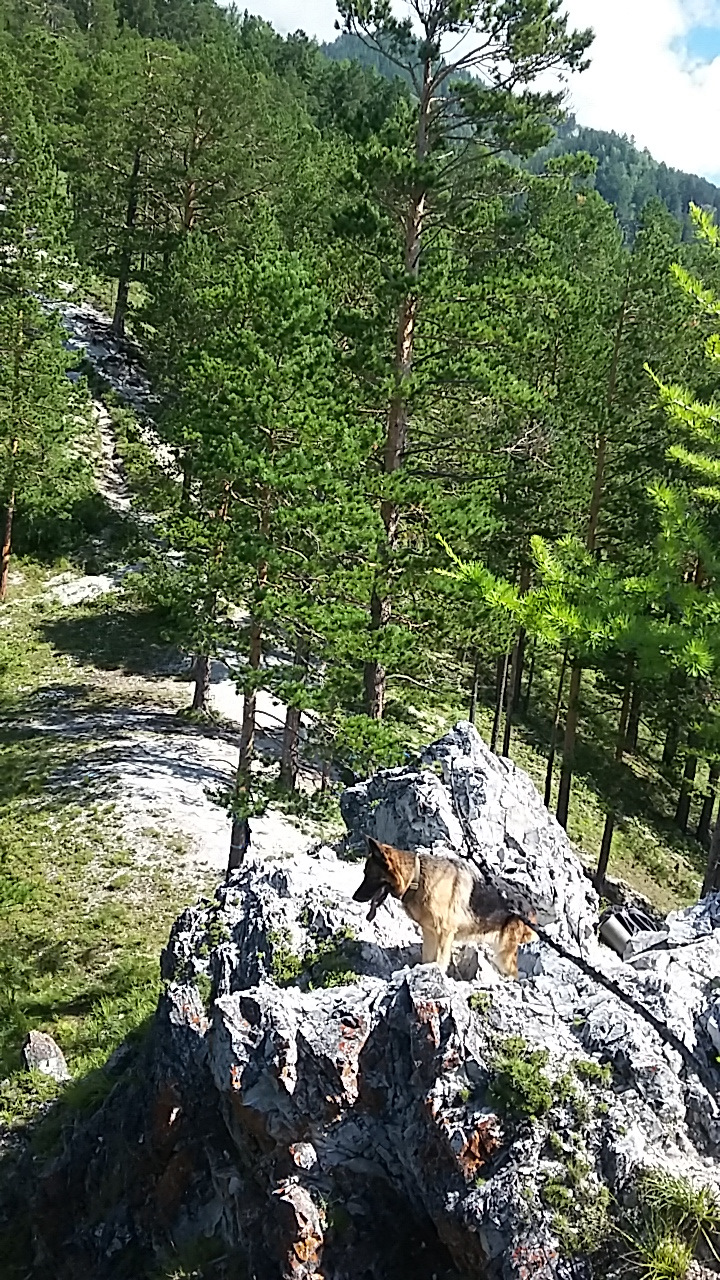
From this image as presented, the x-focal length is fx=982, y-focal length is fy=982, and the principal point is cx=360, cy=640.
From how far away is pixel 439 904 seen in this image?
7137 mm

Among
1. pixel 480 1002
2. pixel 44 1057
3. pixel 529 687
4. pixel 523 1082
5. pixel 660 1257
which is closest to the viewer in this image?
pixel 660 1257

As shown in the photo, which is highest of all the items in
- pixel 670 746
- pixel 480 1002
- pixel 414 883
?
pixel 414 883

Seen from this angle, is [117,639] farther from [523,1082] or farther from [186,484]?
[523,1082]

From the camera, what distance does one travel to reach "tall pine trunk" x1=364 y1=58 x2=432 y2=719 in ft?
51.1

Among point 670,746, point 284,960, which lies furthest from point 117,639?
point 284,960

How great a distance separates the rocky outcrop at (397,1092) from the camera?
17.4 ft

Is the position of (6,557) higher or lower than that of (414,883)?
higher

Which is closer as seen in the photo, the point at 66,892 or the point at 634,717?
the point at 66,892

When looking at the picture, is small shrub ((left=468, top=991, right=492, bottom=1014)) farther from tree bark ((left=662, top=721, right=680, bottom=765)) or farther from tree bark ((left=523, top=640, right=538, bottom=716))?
tree bark ((left=523, top=640, right=538, bottom=716))

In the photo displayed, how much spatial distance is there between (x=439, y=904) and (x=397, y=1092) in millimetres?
1380

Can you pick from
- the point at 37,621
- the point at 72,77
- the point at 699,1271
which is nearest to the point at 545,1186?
the point at 699,1271

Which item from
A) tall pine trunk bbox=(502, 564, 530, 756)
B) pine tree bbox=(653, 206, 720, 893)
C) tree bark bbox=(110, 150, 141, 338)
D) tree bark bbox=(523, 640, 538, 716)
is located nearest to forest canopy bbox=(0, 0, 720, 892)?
pine tree bbox=(653, 206, 720, 893)

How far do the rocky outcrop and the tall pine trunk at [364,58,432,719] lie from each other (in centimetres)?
695

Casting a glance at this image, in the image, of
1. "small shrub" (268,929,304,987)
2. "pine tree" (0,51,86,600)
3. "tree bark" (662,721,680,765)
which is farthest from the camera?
"tree bark" (662,721,680,765)
